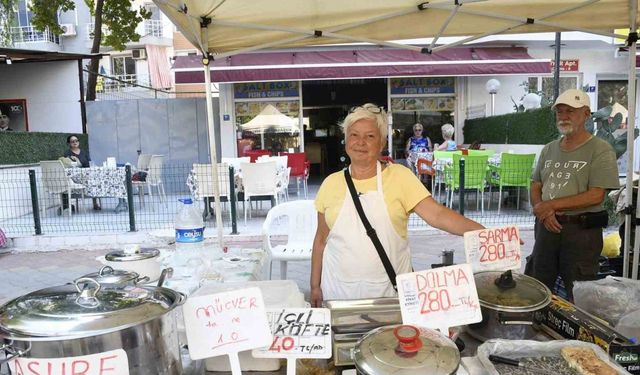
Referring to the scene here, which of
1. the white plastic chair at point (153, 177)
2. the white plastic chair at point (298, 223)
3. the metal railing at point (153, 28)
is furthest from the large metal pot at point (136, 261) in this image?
the metal railing at point (153, 28)

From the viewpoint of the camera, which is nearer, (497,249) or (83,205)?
(497,249)

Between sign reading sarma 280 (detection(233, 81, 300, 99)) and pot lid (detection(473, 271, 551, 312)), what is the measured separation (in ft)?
38.1

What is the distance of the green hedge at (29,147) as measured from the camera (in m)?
9.66

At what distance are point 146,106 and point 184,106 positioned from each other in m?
1.11

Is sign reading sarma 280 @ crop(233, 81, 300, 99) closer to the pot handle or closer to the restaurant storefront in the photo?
the restaurant storefront

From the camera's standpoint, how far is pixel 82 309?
102cm

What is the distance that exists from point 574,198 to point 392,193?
1.35 meters

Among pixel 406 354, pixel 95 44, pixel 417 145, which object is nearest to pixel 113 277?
pixel 406 354

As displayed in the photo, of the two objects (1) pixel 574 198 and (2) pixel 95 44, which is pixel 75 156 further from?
(1) pixel 574 198

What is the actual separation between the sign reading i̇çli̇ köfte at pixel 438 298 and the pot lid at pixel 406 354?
136mm

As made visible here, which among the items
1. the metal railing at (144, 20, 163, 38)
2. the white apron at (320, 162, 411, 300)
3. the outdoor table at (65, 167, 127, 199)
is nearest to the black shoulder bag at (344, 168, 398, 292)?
the white apron at (320, 162, 411, 300)

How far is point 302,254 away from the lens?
4.04m

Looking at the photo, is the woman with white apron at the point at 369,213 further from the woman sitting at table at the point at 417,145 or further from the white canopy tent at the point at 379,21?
the woman sitting at table at the point at 417,145

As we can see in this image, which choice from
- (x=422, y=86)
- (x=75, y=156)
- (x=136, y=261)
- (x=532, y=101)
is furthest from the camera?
(x=422, y=86)
